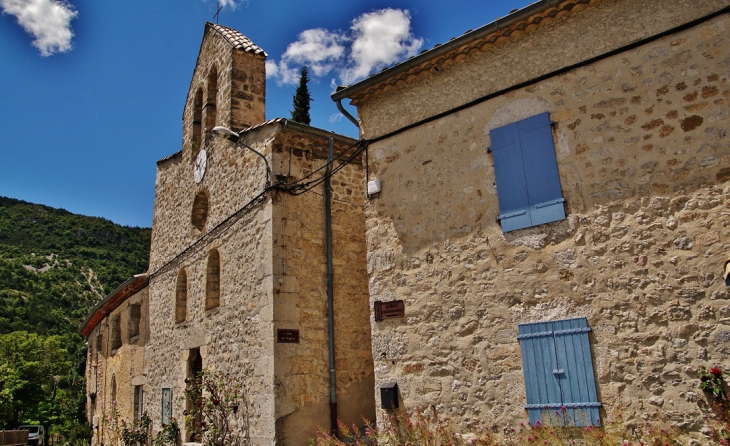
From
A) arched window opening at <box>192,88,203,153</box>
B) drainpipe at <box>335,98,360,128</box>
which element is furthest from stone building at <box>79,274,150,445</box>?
drainpipe at <box>335,98,360,128</box>

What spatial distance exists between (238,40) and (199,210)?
11.8 ft

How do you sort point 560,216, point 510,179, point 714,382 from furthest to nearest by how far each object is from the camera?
1. point 510,179
2. point 560,216
3. point 714,382

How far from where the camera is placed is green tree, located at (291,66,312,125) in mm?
21281

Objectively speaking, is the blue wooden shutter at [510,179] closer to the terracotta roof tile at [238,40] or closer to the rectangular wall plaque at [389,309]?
the rectangular wall plaque at [389,309]

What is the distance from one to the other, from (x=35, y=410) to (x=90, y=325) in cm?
725

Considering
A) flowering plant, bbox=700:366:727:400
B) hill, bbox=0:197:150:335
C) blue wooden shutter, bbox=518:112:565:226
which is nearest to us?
flowering plant, bbox=700:366:727:400

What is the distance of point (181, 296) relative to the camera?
40.8 ft

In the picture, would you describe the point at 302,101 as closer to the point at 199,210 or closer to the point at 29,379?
the point at 199,210

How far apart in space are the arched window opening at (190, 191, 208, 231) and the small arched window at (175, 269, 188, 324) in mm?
1176

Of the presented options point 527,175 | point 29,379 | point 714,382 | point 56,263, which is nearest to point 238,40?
point 527,175

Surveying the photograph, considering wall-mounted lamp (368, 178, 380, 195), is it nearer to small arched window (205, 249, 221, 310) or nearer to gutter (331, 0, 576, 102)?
gutter (331, 0, 576, 102)

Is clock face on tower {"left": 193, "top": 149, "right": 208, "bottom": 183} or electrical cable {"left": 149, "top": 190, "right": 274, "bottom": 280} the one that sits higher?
clock face on tower {"left": 193, "top": 149, "right": 208, "bottom": 183}

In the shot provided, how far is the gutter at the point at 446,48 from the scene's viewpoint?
20.0 ft

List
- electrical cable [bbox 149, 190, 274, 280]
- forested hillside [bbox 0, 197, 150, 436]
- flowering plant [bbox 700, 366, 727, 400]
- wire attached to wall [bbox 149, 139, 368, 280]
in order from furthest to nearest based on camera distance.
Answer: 1. forested hillside [bbox 0, 197, 150, 436]
2. electrical cable [bbox 149, 190, 274, 280]
3. wire attached to wall [bbox 149, 139, 368, 280]
4. flowering plant [bbox 700, 366, 727, 400]
